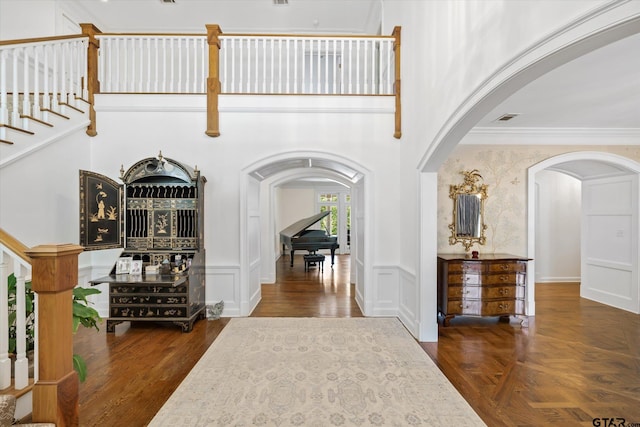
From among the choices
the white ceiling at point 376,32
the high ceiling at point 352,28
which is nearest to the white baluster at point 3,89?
the white ceiling at point 376,32

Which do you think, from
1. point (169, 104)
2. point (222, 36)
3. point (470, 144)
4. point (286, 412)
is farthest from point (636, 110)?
point (169, 104)

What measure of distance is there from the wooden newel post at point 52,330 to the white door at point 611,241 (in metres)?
7.40

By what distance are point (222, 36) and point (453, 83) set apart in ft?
12.0

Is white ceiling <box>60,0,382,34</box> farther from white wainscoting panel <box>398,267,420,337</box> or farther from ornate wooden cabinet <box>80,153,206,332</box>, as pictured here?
white wainscoting panel <box>398,267,420,337</box>

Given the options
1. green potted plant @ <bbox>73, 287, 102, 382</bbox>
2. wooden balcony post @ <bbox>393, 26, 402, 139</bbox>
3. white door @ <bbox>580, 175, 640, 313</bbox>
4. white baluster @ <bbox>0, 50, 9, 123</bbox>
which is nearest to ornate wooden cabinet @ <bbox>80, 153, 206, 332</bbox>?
white baluster @ <bbox>0, 50, 9, 123</bbox>

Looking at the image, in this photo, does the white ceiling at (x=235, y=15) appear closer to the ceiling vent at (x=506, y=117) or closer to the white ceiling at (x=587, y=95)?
the ceiling vent at (x=506, y=117)

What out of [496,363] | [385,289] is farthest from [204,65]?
[496,363]

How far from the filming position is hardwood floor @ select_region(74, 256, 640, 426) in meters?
2.48

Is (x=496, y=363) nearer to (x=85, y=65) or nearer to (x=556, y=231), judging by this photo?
(x=556, y=231)

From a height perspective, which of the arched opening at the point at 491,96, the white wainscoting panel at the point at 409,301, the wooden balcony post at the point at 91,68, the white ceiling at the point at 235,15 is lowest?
the white wainscoting panel at the point at 409,301

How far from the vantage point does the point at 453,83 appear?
302cm

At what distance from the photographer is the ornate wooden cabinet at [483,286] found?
14.2ft

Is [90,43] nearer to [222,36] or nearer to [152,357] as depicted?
[222,36]

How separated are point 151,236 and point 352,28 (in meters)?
6.00
